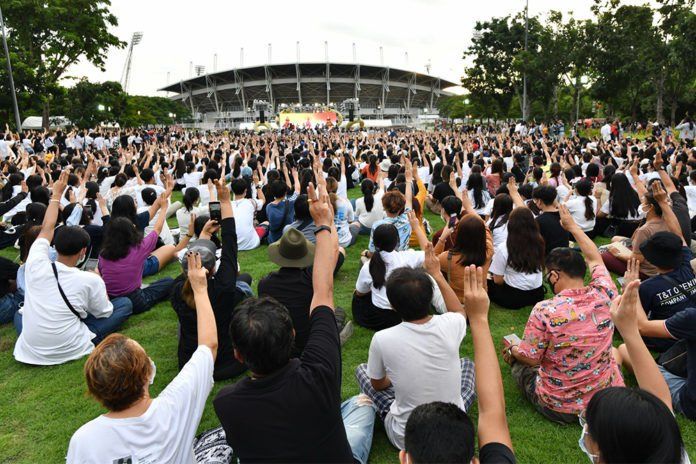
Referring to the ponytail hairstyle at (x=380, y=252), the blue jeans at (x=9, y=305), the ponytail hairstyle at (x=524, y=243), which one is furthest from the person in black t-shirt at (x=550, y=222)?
the blue jeans at (x=9, y=305)

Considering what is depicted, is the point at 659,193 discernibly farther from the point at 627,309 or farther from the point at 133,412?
the point at 133,412

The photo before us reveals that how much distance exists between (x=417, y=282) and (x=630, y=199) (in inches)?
231

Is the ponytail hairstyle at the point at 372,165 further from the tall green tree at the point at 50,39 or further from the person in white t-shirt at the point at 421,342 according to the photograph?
the tall green tree at the point at 50,39

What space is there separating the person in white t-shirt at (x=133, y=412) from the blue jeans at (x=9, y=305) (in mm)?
3992

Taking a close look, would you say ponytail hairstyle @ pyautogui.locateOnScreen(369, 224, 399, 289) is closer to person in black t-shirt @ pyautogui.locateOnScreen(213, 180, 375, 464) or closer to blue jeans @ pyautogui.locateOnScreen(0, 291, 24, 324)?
person in black t-shirt @ pyautogui.locateOnScreen(213, 180, 375, 464)

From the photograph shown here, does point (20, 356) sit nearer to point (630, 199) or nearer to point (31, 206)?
point (31, 206)

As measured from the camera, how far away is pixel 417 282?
250 centimetres

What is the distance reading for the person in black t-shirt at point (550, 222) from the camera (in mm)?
5488

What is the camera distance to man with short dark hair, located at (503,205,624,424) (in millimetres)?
2830

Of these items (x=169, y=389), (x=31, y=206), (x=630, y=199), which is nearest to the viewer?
(x=169, y=389)

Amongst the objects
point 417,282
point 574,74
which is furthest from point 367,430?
point 574,74

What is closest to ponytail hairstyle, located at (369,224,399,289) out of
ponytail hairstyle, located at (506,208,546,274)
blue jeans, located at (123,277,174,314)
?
ponytail hairstyle, located at (506,208,546,274)

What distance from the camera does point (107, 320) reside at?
4.52m

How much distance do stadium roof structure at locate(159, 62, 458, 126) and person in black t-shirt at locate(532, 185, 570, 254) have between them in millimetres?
75845
